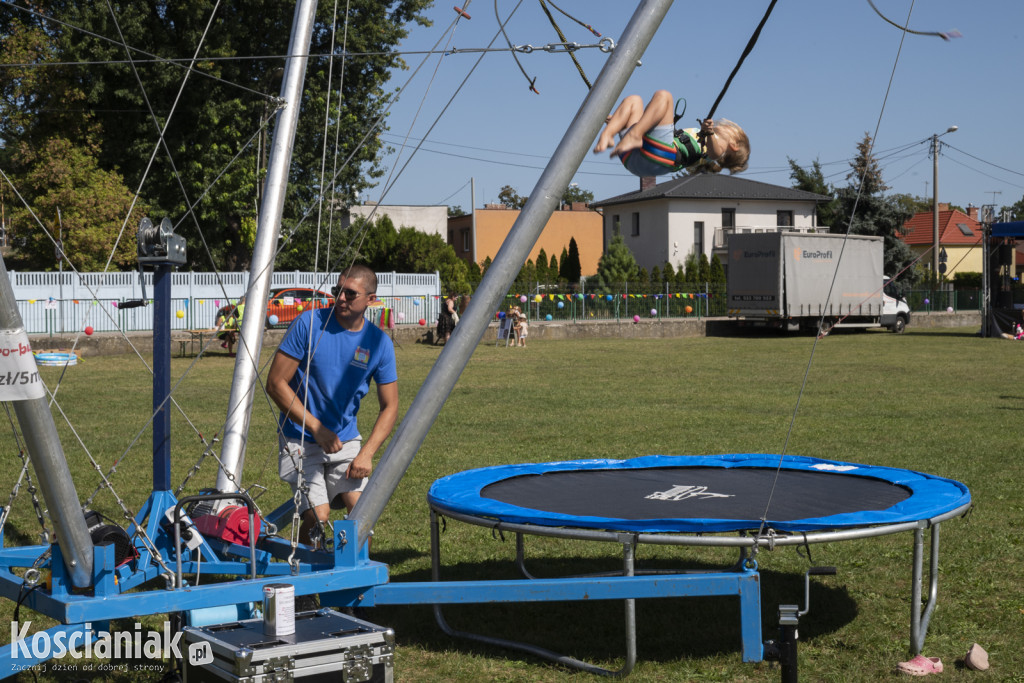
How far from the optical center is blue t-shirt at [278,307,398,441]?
4.32 m

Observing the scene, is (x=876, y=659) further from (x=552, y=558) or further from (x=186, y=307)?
(x=186, y=307)

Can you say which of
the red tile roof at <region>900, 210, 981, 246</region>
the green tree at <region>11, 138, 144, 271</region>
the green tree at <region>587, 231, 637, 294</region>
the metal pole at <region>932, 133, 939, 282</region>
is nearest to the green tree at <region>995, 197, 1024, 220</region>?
the metal pole at <region>932, 133, 939, 282</region>

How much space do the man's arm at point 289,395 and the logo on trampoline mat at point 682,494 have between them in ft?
4.92

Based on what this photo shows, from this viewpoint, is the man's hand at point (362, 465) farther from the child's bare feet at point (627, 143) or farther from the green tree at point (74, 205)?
the green tree at point (74, 205)

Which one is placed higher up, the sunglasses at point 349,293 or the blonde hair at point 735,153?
the blonde hair at point 735,153

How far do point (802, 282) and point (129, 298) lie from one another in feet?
63.2

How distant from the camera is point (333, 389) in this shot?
14.3 feet

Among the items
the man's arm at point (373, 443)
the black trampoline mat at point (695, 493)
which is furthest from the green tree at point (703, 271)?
the man's arm at point (373, 443)

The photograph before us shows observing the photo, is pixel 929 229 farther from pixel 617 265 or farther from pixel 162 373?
pixel 162 373

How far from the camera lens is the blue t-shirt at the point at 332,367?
4.32 meters

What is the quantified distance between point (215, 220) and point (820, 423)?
74.2 ft

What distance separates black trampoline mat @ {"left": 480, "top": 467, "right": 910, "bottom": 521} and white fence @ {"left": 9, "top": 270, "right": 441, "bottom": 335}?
16.0 m

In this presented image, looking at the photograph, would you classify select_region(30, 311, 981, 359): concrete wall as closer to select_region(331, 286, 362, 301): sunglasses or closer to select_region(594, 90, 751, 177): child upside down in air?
select_region(331, 286, 362, 301): sunglasses

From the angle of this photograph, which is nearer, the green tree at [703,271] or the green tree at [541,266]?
the green tree at [703,271]
